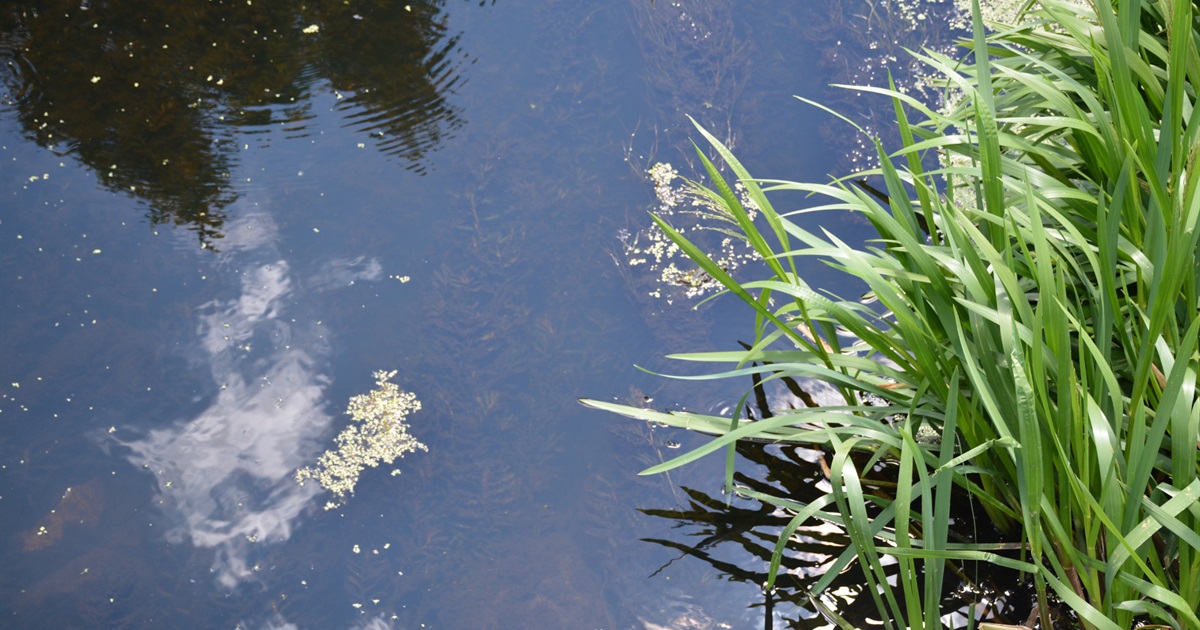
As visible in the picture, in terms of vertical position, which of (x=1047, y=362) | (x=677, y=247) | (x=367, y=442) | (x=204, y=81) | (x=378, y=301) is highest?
(x=1047, y=362)

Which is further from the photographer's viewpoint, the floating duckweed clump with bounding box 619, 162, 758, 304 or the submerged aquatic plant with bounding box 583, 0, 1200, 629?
the floating duckweed clump with bounding box 619, 162, 758, 304

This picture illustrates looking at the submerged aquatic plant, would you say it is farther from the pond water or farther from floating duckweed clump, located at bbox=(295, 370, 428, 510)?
floating duckweed clump, located at bbox=(295, 370, 428, 510)

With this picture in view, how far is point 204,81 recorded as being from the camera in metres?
2.24

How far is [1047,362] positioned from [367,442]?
3.83 ft

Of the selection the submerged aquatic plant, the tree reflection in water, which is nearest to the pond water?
the tree reflection in water

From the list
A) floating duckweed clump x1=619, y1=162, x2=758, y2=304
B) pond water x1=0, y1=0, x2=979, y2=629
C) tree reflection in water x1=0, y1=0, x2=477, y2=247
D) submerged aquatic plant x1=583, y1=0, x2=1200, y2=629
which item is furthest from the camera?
tree reflection in water x1=0, y1=0, x2=477, y2=247

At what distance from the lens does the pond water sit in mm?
1555

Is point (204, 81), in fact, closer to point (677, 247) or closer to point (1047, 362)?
point (677, 247)

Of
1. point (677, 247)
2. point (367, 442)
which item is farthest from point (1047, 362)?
point (367, 442)

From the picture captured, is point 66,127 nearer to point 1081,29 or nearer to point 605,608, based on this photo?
point 605,608

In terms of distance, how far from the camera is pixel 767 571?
1.50 metres

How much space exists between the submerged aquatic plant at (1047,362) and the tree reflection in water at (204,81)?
1174mm

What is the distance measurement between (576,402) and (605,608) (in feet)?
1.29

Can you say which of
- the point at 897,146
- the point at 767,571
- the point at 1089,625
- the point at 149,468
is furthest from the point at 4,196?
the point at 1089,625
